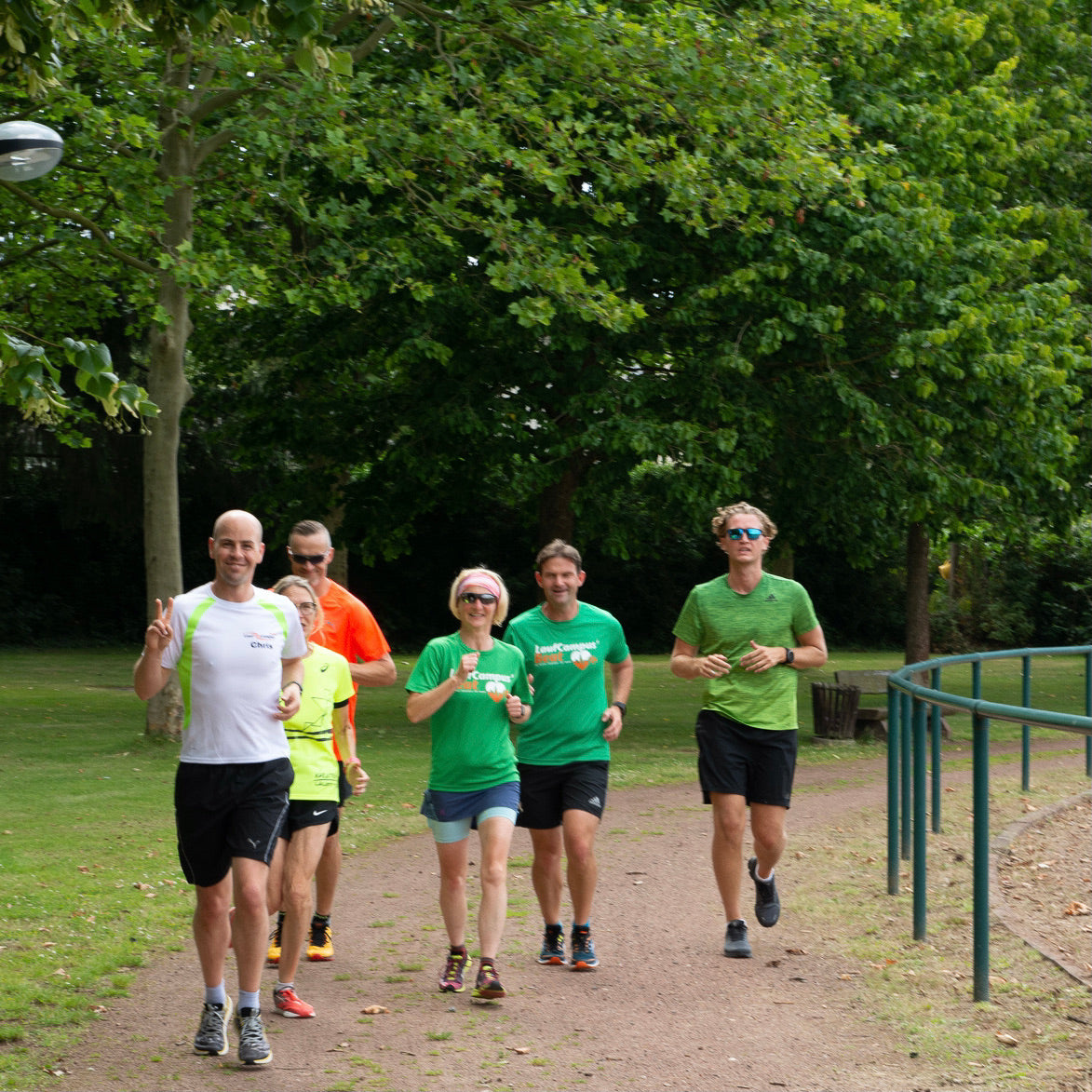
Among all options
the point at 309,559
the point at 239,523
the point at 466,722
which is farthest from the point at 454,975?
the point at 239,523

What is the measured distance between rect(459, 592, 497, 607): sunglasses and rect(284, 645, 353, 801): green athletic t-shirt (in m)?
0.61

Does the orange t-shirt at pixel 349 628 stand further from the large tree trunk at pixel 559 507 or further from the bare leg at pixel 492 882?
the large tree trunk at pixel 559 507

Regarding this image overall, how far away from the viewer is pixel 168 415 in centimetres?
1501

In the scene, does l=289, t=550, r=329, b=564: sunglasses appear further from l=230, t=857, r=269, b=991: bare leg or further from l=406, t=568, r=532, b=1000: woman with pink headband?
l=230, t=857, r=269, b=991: bare leg

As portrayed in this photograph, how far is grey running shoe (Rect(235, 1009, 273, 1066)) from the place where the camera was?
4785 millimetres

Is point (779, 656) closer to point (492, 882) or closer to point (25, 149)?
point (492, 882)

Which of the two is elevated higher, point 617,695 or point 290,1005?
point 617,695

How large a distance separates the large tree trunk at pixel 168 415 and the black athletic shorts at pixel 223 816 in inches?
406

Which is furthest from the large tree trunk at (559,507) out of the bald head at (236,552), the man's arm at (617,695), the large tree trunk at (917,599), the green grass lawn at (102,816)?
the bald head at (236,552)

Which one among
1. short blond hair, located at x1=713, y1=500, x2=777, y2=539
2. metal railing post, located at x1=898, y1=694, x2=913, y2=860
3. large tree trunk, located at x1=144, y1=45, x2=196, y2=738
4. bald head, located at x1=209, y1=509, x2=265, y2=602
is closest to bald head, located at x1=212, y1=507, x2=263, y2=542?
bald head, located at x1=209, y1=509, x2=265, y2=602

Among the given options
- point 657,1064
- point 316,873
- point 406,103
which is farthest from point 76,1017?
point 406,103

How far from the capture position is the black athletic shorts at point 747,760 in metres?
6.45

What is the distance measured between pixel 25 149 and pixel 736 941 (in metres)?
5.53

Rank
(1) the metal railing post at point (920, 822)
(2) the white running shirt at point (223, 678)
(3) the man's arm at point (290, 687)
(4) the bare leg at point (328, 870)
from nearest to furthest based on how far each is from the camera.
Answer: (2) the white running shirt at point (223, 678) < (3) the man's arm at point (290, 687) < (4) the bare leg at point (328, 870) < (1) the metal railing post at point (920, 822)
